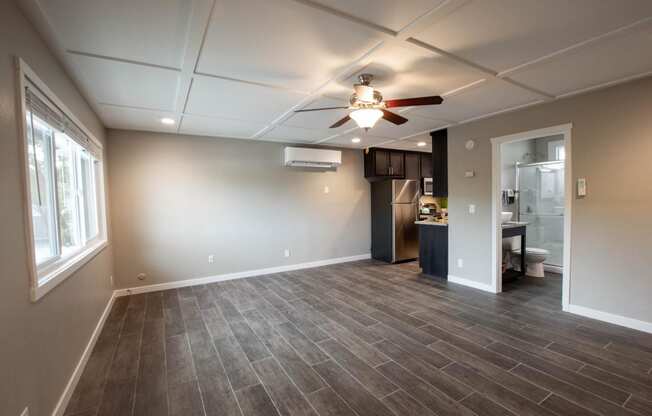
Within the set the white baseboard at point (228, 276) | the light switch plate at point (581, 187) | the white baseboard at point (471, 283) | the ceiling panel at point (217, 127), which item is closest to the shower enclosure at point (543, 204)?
the white baseboard at point (471, 283)

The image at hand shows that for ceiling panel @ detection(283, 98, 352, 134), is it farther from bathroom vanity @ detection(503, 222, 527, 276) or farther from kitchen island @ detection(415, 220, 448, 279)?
bathroom vanity @ detection(503, 222, 527, 276)

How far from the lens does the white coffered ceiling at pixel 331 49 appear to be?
5.25 feet

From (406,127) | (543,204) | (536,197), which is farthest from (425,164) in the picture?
(406,127)

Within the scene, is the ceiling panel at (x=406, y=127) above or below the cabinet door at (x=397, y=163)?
above

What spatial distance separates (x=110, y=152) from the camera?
3971 millimetres

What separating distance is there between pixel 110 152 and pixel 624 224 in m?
6.14

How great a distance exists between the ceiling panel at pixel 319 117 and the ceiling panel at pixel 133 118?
1.51 m

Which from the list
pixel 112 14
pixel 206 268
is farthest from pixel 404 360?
pixel 206 268

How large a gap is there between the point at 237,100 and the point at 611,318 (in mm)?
4466

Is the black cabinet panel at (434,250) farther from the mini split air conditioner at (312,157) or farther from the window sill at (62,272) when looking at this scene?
the window sill at (62,272)

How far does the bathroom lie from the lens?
16.4ft

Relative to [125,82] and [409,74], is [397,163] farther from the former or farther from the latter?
[125,82]

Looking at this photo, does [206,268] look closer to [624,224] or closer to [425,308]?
[425,308]

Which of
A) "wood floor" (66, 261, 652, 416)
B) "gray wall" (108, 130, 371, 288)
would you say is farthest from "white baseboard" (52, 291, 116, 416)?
"gray wall" (108, 130, 371, 288)
